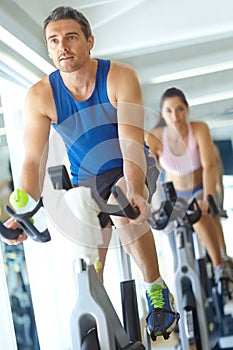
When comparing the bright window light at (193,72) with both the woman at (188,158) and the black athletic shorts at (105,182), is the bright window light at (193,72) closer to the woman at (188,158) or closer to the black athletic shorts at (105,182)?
the woman at (188,158)

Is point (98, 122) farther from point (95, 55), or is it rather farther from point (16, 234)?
point (95, 55)

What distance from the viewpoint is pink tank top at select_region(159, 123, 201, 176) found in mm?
4039

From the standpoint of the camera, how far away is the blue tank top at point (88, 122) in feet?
8.26

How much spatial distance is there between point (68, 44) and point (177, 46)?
1.73 meters

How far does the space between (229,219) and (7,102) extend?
4.59 ft

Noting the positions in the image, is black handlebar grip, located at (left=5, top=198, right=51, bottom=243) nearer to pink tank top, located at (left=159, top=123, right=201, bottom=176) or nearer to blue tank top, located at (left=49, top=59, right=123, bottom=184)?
blue tank top, located at (left=49, top=59, right=123, bottom=184)

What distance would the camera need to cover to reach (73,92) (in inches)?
100

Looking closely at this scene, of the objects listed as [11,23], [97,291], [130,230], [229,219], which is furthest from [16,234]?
[229,219]

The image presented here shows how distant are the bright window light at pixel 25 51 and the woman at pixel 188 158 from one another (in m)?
0.71

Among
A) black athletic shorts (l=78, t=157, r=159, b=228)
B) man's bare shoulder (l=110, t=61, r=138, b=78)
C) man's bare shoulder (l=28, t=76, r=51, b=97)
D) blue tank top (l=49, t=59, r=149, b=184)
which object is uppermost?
man's bare shoulder (l=110, t=61, r=138, b=78)

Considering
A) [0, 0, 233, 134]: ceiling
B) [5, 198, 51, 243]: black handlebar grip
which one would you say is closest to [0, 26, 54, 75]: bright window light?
[0, 0, 233, 134]: ceiling

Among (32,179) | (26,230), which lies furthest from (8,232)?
(32,179)

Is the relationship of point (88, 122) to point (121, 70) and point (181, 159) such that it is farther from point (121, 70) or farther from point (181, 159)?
point (181, 159)

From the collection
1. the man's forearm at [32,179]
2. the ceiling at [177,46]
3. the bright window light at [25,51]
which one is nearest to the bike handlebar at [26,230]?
the man's forearm at [32,179]
